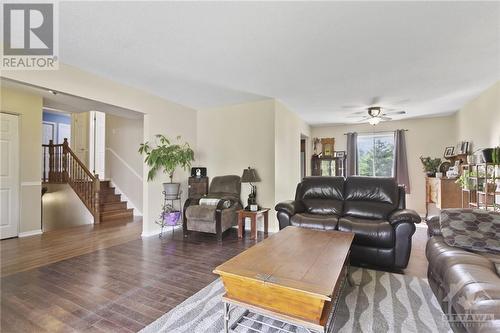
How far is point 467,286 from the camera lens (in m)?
1.37

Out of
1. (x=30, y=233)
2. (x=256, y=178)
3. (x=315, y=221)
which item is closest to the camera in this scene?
(x=315, y=221)

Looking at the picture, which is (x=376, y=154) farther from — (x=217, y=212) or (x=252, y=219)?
(x=217, y=212)

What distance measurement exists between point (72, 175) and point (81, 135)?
76.2 inches

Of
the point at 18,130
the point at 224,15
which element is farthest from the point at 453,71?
the point at 18,130

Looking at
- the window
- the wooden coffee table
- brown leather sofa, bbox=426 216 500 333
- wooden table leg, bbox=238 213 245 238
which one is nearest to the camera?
brown leather sofa, bbox=426 216 500 333

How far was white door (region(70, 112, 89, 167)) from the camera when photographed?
262 inches

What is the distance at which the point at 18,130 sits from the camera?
4.07 m

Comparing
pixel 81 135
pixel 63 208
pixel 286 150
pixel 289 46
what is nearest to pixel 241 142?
pixel 286 150

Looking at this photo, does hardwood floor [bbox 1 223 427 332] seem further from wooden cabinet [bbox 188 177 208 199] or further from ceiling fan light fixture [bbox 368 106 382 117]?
ceiling fan light fixture [bbox 368 106 382 117]

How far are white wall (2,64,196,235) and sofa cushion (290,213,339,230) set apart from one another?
8.50 feet

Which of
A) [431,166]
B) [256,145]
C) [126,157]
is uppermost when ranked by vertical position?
[256,145]

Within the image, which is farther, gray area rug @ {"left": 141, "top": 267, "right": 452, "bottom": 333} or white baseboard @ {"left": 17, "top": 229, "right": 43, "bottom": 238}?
white baseboard @ {"left": 17, "top": 229, "right": 43, "bottom": 238}

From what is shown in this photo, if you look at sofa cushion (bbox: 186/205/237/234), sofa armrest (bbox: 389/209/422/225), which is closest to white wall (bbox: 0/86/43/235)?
sofa cushion (bbox: 186/205/237/234)

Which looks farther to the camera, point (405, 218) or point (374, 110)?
point (374, 110)
